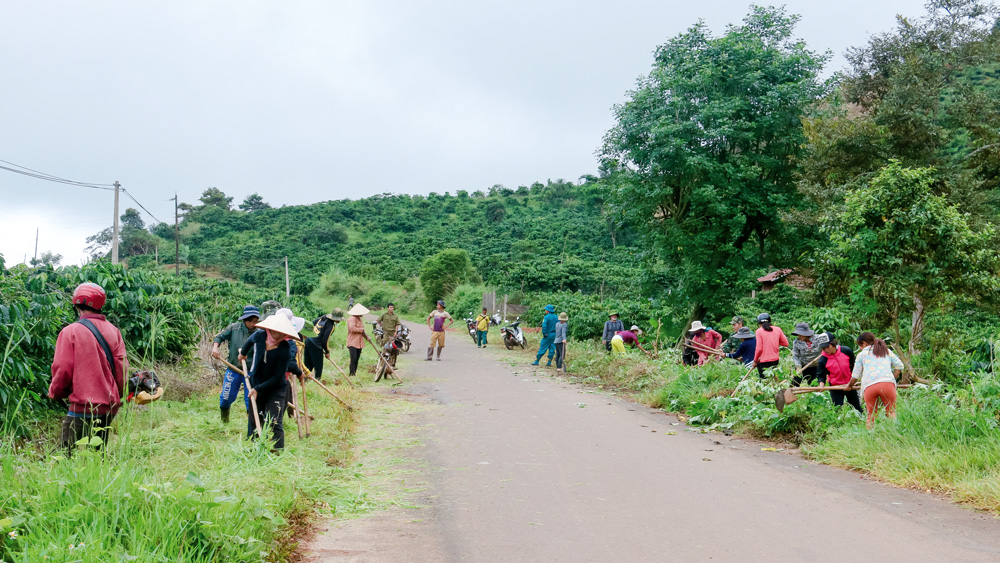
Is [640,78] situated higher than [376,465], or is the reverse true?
[640,78]

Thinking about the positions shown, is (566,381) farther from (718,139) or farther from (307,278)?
(307,278)

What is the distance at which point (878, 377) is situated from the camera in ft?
28.1

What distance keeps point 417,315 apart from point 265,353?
168ft

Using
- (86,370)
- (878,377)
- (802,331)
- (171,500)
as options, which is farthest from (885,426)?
(86,370)

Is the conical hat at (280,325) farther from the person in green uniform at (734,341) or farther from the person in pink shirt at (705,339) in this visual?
the person in green uniform at (734,341)

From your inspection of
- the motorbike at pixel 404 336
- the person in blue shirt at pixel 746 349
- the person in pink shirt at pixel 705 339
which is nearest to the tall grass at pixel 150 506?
the person in blue shirt at pixel 746 349

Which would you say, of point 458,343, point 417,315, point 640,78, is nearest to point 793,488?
point 640,78

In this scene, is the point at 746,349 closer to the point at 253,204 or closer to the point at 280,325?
the point at 280,325

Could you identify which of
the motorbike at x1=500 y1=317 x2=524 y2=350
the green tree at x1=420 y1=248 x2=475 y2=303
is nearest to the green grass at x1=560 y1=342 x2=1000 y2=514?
the motorbike at x1=500 y1=317 x2=524 y2=350

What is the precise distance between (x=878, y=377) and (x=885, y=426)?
68cm

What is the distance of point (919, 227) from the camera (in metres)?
10.6

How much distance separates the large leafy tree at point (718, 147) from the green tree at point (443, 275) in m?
35.0

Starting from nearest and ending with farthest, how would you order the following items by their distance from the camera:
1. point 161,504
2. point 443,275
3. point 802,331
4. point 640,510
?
point 161,504, point 640,510, point 802,331, point 443,275

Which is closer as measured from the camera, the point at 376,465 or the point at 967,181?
the point at 376,465
